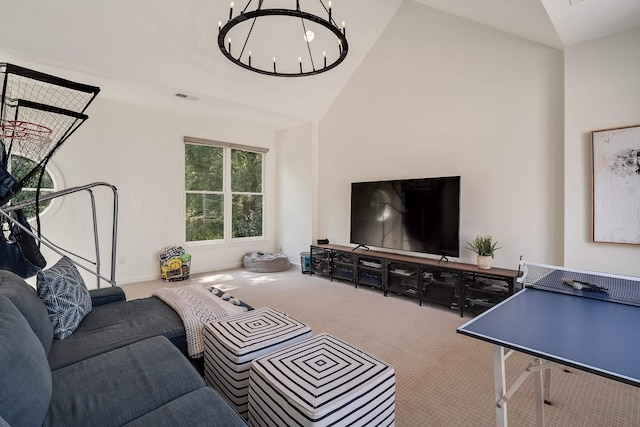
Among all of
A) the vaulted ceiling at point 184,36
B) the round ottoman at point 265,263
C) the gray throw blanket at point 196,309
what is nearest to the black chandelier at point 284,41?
the vaulted ceiling at point 184,36

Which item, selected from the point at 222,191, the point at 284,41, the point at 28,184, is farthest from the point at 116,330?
the point at 222,191

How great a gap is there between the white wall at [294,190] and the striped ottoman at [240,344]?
3.78 meters

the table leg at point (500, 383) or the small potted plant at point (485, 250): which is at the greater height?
the small potted plant at point (485, 250)

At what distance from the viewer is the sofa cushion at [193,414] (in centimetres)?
110

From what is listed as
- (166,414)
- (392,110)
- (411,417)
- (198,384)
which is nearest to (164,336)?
(198,384)

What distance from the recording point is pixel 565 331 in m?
1.29

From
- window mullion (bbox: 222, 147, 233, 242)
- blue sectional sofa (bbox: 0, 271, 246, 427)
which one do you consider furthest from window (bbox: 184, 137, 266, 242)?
blue sectional sofa (bbox: 0, 271, 246, 427)

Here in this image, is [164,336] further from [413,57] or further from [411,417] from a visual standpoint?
[413,57]

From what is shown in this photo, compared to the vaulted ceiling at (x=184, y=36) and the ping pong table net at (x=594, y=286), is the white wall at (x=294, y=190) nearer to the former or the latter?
the vaulted ceiling at (x=184, y=36)

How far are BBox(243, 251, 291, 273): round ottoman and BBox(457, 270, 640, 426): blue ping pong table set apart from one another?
424 cm

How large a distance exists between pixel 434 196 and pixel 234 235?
149 inches

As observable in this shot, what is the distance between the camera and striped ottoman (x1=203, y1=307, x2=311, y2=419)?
64.1 inches

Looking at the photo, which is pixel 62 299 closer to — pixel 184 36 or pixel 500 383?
pixel 500 383

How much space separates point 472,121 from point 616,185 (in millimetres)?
1572
